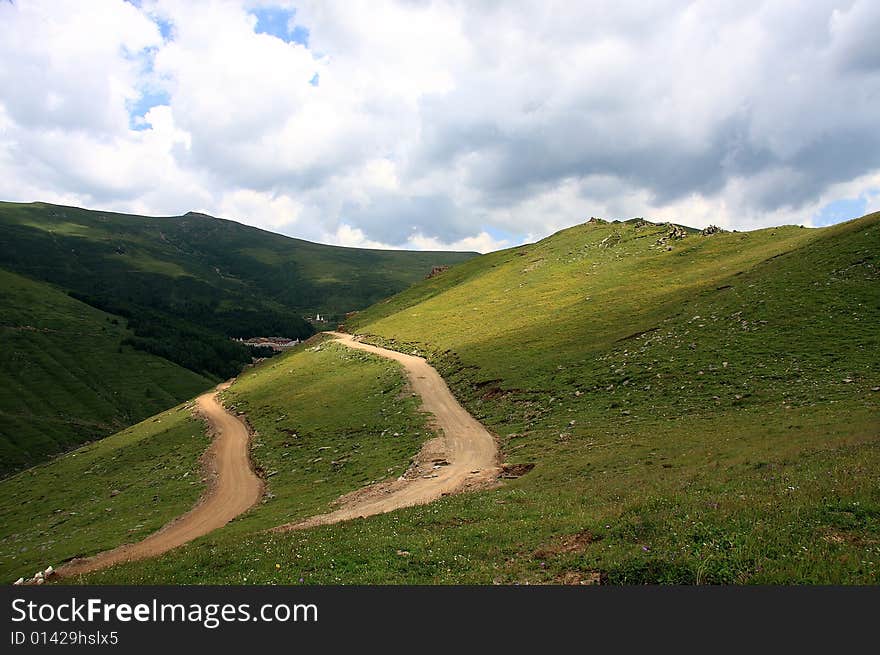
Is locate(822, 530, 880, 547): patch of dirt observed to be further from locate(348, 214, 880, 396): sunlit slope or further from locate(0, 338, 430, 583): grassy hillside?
locate(348, 214, 880, 396): sunlit slope

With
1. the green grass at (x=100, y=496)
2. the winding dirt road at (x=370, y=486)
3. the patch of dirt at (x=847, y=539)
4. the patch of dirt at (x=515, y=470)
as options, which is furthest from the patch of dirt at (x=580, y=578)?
the green grass at (x=100, y=496)

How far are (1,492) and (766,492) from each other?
84.7m

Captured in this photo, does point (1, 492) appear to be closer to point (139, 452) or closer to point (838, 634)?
point (139, 452)

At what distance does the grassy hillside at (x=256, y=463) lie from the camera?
33344 millimetres

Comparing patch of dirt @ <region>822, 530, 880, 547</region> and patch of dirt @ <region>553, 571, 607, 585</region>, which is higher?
patch of dirt @ <region>822, 530, 880, 547</region>

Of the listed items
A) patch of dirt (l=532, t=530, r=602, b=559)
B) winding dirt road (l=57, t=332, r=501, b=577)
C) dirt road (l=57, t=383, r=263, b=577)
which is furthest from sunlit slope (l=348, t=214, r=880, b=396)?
dirt road (l=57, t=383, r=263, b=577)

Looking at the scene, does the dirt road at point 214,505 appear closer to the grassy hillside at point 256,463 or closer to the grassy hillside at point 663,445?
the grassy hillside at point 256,463

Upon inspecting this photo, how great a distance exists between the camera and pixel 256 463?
49.7m

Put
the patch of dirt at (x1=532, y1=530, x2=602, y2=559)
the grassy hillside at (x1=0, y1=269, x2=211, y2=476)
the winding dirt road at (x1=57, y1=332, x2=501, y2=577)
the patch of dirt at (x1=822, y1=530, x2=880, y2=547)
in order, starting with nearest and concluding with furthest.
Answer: the patch of dirt at (x1=822, y1=530, x2=880, y2=547) → the patch of dirt at (x1=532, y1=530, x2=602, y2=559) → the winding dirt road at (x1=57, y1=332, x2=501, y2=577) → the grassy hillside at (x1=0, y1=269, x2=211, y2=476)

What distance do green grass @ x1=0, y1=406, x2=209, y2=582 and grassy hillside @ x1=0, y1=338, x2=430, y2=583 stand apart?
6.7 inches

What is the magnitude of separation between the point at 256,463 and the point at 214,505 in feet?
30.7

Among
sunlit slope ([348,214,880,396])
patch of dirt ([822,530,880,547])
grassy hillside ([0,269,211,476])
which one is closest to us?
patch of dirt ([822,530,880,547])

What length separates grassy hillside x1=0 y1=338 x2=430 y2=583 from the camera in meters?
33.3

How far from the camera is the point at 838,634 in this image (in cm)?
917
